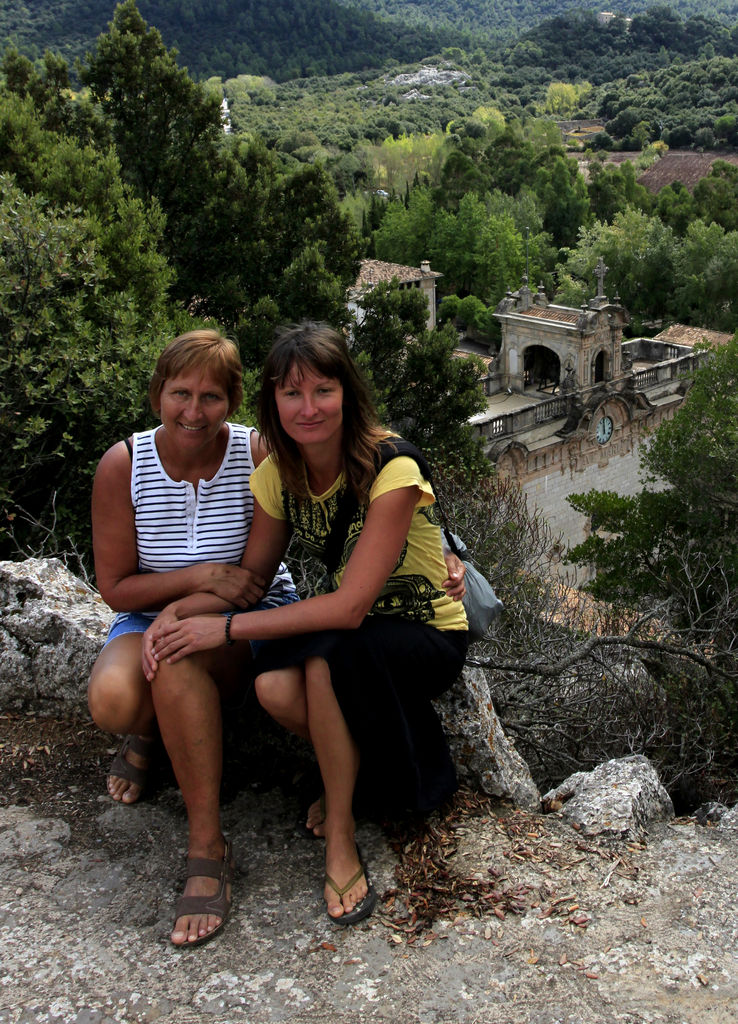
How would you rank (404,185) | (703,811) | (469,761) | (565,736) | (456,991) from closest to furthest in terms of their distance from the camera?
(456,991), (469,761), (703,811), (565,736), (404,185)

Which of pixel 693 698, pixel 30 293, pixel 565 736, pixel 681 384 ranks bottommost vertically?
pixel 681 384

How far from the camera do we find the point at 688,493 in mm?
13898

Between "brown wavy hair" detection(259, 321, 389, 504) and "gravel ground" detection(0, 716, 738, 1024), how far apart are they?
1336mm

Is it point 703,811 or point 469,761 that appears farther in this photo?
point 703,811

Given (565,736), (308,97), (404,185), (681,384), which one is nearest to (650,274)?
(681,384)

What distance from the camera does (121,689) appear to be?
329cm

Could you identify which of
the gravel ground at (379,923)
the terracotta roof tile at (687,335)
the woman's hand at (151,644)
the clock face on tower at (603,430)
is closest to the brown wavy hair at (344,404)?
the woman's hand at (151,644)

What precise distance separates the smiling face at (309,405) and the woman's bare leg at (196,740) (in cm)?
83

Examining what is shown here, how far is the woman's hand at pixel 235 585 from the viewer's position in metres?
3.44

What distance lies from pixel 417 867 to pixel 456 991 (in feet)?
1.76

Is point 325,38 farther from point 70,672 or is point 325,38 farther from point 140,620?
point 140,620

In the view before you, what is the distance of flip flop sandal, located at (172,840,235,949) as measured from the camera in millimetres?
3045

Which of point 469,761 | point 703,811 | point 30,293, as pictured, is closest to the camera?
point 469,761

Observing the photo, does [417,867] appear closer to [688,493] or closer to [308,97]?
[688,493]
